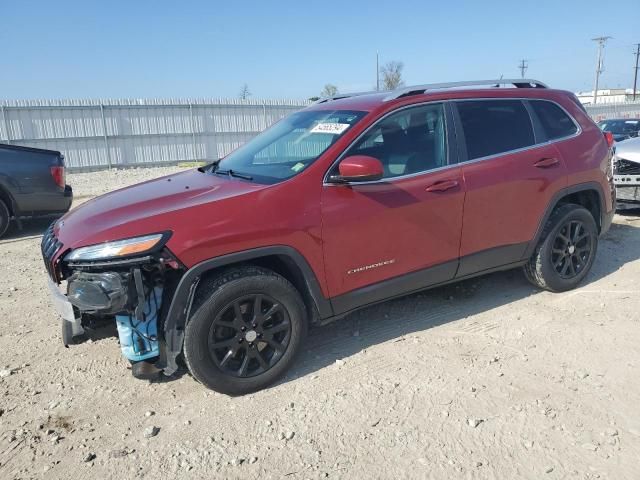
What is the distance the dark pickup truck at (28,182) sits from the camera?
7.73 metres

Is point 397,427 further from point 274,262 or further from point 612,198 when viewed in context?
point 612,198

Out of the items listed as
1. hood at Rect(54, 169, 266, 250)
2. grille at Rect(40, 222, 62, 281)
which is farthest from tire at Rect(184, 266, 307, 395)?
grille at Rect(40, 222, 62, 281)

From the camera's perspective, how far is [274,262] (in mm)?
3461

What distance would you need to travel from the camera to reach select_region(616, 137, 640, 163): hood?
7422 mm

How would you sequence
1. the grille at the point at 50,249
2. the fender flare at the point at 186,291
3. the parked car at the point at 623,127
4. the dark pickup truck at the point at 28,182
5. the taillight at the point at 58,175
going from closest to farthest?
1. the fender flare at the point at 186,291
2. the grille at the point at 50,249
3. the dark pickup truck at the point at 28,182
4. the taillight at the point at 58,175
5. the parked car at the point at 623,127

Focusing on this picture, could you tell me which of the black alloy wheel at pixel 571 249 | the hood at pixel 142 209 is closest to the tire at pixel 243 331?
the hood at pixel 142 209

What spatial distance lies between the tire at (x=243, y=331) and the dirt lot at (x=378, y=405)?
0.17 meters

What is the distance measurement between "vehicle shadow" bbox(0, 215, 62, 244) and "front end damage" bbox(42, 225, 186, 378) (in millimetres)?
5484

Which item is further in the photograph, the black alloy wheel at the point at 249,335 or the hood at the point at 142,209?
the black alloy wheel at the point at 249,335

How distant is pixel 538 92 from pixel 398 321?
2.43 meters

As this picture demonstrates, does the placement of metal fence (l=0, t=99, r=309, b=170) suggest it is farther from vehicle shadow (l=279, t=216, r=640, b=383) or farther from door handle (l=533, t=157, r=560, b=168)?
door handle (l=533, t=157, r=560, b=168)

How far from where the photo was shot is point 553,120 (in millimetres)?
4645

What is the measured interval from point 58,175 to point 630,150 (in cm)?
870

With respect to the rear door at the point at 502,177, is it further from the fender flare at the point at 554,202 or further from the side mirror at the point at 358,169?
the side mirror at the point at 358,169
